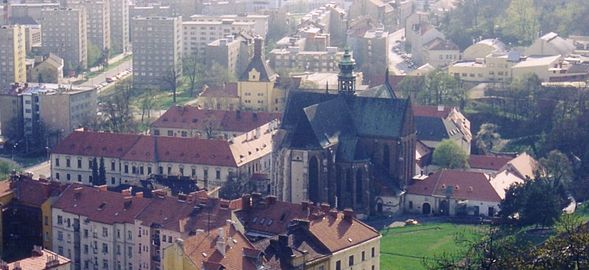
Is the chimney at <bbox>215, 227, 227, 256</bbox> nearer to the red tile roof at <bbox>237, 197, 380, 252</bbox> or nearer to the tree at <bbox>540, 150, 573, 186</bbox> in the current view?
the red tile roof at <bbox>237, 197, 380, 252</bbox>

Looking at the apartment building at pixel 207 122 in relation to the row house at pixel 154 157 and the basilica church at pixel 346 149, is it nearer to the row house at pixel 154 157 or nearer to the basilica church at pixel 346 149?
the row house at pixel 154 157

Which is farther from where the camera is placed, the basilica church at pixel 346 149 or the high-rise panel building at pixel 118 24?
the high-rise panel building at pixel 118 24

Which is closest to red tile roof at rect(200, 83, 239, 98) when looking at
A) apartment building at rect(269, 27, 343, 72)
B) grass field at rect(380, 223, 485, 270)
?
apartment building at rect(269, 27, 343, 72)

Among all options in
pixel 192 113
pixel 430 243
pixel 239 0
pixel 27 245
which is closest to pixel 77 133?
pixel 192 113

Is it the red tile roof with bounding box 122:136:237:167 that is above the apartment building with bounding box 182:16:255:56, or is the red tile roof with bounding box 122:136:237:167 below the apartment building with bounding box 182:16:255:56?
below

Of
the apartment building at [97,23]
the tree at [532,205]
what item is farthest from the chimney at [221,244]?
the apartment building at [97,23]

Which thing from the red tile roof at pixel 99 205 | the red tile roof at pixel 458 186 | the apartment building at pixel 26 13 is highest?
the apartment building at pixel 26 13
